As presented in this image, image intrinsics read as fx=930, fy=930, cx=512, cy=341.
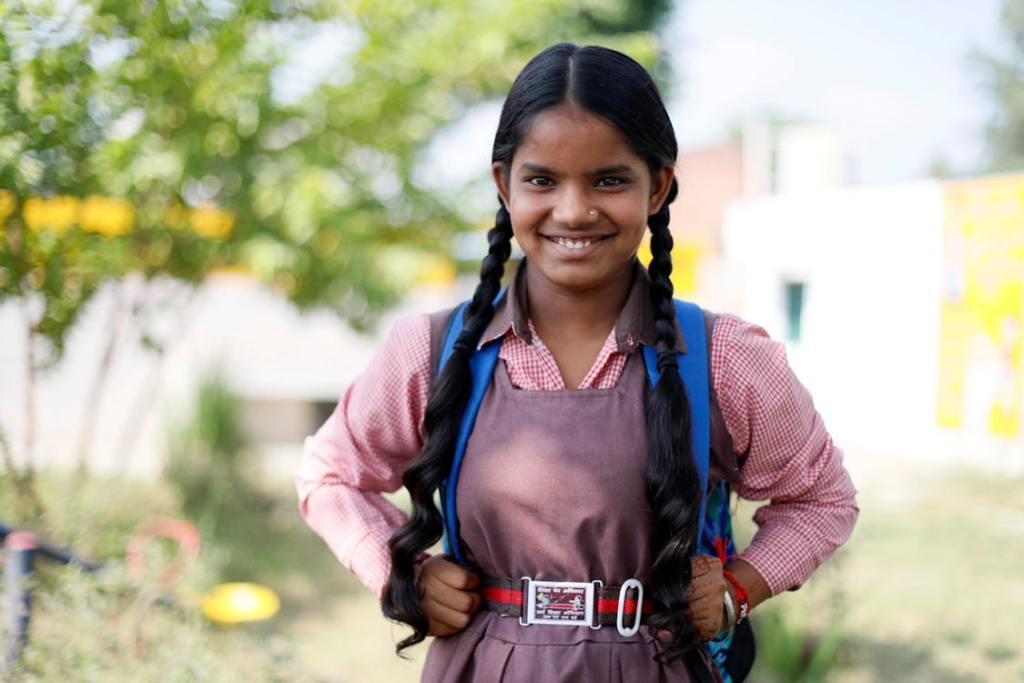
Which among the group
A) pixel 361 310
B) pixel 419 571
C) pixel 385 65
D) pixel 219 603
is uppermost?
pixel 385 65

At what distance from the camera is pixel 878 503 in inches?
329

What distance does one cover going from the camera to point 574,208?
1.47m

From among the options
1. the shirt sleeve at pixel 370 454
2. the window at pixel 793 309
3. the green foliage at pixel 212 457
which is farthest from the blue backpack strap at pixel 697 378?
the window at pixel 793 309

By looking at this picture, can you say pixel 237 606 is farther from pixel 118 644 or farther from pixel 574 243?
pixel 574 243

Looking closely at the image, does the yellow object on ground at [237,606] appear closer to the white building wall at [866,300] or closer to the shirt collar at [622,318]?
the shirt collar at [622,318]

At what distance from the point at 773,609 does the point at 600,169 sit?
2.84m

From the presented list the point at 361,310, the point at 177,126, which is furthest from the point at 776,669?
the point at 177,126

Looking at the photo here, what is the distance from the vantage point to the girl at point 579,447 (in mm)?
1474

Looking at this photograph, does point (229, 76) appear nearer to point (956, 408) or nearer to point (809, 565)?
point (809, 565)

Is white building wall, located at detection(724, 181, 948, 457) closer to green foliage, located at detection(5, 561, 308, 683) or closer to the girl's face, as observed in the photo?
green foliage, located at detection(5, 561, 308, 683)

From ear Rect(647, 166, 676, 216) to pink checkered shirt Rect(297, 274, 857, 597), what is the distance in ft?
0.74

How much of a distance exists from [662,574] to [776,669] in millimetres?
2550

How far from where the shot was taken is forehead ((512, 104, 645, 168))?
1.47 metres

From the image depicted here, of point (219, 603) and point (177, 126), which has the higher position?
point (177, 126)
